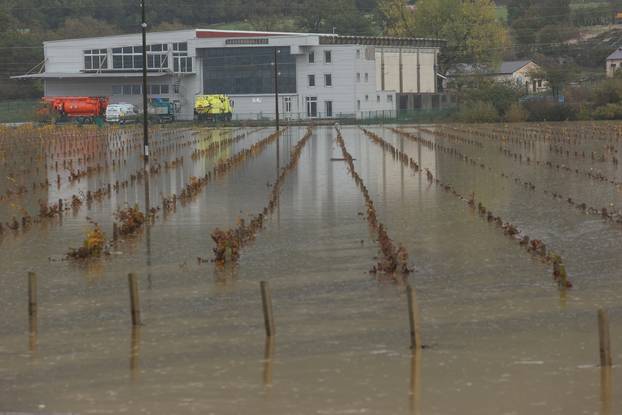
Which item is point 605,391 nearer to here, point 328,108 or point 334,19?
point 328,108

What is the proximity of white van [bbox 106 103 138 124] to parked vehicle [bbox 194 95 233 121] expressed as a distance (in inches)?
216

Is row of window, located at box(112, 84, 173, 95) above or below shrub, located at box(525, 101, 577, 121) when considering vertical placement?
above

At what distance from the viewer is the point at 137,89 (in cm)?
12381

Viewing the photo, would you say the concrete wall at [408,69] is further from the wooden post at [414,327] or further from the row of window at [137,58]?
the wooden post at [414,327]

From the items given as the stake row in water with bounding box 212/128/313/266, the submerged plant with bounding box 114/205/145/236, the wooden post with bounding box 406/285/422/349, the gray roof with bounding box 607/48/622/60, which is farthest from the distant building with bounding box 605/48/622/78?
the wooden post with bounding box 406/285/422/349

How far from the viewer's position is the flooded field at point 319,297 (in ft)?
47.5

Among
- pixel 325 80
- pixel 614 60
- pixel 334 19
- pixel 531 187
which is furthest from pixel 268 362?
pixel 334 19

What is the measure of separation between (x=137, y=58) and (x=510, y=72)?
152 feet

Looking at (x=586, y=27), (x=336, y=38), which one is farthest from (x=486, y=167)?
(x=586, y=27)

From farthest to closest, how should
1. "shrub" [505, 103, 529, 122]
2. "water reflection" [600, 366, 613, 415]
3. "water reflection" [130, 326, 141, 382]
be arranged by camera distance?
"shrub" [505, 103, 529, 122] < "water reflection" [130, 326, 141, 382] < "water reflection" [600, 366, 613, 415]

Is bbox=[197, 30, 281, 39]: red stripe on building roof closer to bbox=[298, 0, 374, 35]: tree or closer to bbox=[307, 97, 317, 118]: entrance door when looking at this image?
bbox=[307, 97, 317, 118]: entrance door

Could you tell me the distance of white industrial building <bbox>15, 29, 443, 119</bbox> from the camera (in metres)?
116

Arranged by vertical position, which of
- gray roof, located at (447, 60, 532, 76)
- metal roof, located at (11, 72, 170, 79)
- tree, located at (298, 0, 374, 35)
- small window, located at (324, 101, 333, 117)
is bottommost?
small window, located at (324, 101, 333, 117)

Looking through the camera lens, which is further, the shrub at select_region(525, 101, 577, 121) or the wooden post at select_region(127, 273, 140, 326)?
the shrub at select_region(525, 101, 577, 121)
